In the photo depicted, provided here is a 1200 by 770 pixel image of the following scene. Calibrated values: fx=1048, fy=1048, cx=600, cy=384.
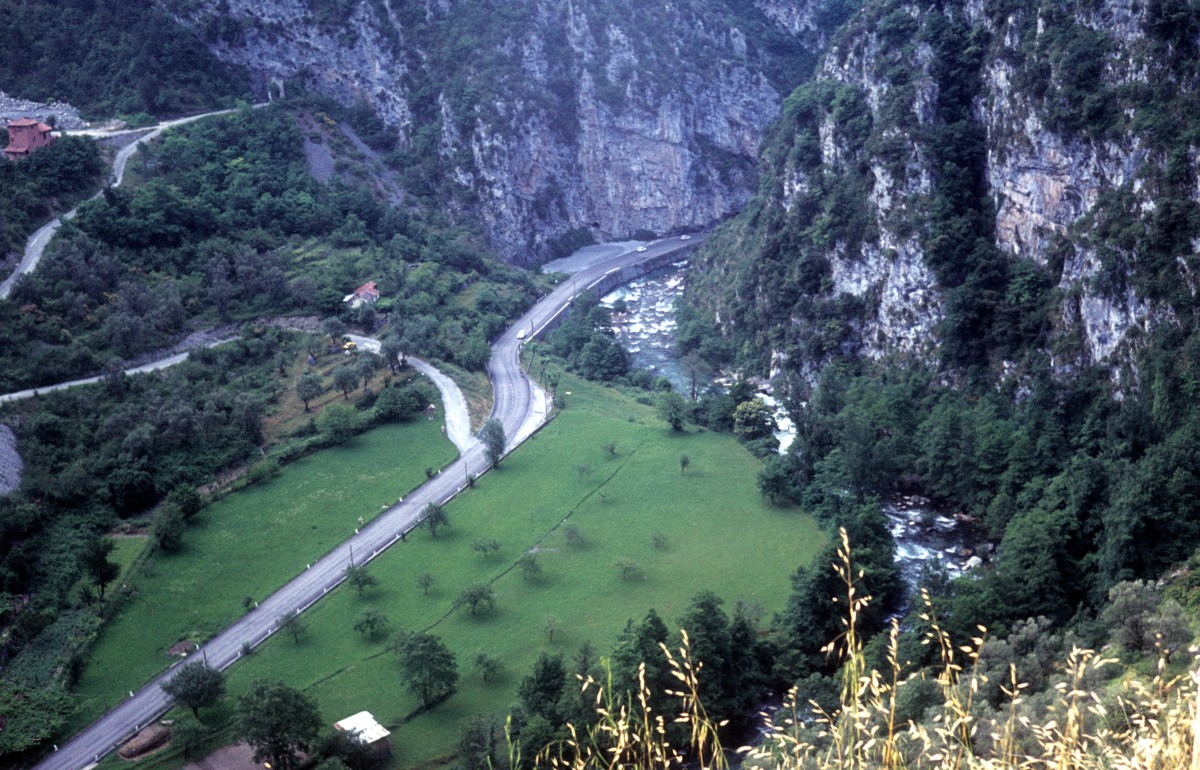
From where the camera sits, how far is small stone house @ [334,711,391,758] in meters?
34.8

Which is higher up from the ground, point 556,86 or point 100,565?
point 556,86

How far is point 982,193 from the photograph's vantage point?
209 feet

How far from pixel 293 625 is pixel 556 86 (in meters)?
76.9

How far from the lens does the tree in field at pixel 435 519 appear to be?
166 ft

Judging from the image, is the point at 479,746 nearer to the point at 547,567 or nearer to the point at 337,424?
the point at 547,567

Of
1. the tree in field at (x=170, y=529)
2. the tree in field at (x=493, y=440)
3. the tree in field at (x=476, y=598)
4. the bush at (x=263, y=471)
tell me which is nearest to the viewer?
the tree in field at (x=476, y=598)

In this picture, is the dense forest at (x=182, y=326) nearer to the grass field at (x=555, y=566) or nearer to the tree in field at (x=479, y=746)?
the grass field at (x=555, y=566)

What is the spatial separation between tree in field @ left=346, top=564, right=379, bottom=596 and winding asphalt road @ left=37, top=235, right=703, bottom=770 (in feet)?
3.85

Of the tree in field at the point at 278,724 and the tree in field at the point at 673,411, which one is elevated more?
the tree in field at the point at 673,411

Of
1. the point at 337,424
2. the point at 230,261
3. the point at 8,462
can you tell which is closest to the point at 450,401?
the point at 337,424

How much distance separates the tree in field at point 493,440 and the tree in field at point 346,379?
30.5 feet

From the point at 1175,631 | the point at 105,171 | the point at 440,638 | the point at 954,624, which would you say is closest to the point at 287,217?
the point at 105,171

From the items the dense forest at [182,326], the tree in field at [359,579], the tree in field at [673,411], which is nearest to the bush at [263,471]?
the dense forest at [182,326]

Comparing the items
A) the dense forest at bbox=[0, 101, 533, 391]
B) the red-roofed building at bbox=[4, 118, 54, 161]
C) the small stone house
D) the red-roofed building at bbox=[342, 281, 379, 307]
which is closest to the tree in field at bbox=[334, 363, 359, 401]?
the dense forest at bbox=[0, 101, 533, 391]
